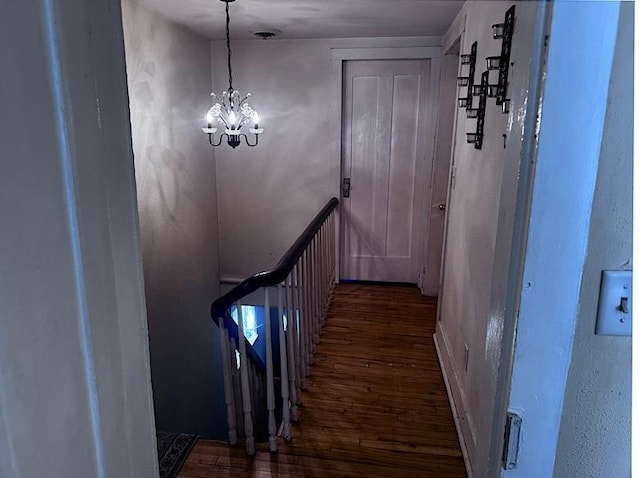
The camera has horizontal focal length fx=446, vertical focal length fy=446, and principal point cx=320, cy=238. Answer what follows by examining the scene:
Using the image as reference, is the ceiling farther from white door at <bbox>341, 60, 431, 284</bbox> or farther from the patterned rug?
the patterned rug

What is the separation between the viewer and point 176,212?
327cm

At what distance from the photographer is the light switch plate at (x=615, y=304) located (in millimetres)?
690

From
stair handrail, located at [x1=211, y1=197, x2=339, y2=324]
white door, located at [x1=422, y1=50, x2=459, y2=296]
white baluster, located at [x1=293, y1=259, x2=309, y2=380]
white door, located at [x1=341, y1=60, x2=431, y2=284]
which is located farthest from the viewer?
white door, located at [x1=341, y1=60, x2=431, y2=284]

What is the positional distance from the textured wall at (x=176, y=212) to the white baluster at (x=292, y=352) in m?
1.17

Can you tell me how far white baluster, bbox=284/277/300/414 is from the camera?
2133 millimetres

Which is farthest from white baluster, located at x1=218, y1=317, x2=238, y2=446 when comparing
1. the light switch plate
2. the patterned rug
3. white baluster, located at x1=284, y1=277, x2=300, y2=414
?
the light switch plate

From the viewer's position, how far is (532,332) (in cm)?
64

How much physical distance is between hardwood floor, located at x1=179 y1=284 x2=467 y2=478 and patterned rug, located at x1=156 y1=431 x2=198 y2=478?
4cm

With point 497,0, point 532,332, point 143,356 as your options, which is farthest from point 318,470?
Result: point 497,0

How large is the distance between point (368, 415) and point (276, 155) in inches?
A: 92.4

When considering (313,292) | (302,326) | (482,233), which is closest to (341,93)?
(313,292)

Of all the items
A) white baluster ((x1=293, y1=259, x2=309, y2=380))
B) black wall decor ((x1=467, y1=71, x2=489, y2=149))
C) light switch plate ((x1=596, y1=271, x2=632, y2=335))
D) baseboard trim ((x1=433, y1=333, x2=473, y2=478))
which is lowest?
baseboard trim ((x1=433, y1=333, x2=473, y2=478))

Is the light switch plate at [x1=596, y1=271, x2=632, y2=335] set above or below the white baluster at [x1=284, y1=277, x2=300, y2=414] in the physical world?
above

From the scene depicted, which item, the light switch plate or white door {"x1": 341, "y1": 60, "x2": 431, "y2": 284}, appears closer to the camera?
the light switch plate
